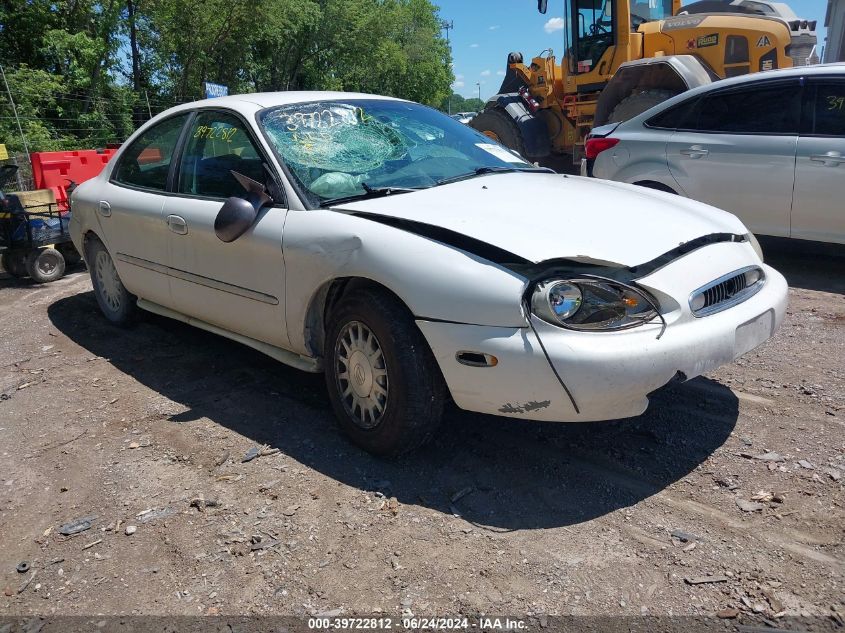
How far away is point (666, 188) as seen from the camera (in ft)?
22.0

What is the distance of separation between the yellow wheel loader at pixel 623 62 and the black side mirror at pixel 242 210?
21.9 ft

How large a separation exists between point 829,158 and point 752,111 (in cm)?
86

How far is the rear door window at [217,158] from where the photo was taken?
3.92m

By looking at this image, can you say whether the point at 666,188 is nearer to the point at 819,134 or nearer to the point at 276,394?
the point at 819,134

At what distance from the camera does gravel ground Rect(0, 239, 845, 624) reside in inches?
96.0

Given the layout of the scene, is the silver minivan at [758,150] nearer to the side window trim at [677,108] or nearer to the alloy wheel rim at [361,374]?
the side window trim at [677,108]

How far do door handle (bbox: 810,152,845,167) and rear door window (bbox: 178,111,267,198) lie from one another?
4.47 metres

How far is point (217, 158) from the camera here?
420 cm

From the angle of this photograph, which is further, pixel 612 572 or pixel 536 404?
pixel 536 404

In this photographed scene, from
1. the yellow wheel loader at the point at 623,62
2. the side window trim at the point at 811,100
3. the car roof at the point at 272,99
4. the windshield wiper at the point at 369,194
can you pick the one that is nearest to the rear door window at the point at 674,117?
the side window trim at the point at 811,100

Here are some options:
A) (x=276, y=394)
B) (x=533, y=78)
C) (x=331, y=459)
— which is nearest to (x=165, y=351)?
(x=276, y=394)

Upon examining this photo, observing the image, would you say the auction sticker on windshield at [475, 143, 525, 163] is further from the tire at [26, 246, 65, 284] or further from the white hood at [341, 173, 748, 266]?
the tire at [26, 246, 65, 284]

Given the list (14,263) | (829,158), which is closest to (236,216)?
(829,158)

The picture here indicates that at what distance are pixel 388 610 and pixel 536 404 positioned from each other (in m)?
0.94
